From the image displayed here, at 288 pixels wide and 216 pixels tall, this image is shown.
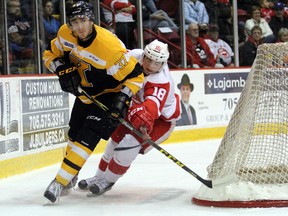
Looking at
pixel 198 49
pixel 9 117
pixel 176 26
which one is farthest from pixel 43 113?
pixel 198 49

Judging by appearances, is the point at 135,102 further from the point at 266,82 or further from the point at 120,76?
the point at 266,82

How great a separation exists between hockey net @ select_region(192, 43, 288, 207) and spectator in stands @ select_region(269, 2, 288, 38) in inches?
218

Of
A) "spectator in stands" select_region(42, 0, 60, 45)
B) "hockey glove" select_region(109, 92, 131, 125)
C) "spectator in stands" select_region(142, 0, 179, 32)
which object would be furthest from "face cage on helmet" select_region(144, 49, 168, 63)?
"spectator in stands" select_region(142, 0, 179, 32)

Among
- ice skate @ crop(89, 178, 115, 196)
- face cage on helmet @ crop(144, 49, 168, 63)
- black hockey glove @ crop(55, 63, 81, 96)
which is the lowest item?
ice skate @ crop(89, 178, 115, 196)

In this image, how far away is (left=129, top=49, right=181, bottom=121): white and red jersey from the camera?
14.6 feet

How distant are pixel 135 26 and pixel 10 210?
4539 millimetres

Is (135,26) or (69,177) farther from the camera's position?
(135,26)

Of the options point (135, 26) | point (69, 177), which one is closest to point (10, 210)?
point (69, 177)

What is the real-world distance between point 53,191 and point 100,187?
447mm

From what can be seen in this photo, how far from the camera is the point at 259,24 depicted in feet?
32.9

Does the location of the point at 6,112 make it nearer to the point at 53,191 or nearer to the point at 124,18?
the point at 53,191

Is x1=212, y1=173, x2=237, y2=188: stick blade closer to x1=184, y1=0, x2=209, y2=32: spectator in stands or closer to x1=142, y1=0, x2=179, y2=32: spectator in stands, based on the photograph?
x1=142, y1=0, x2=179, y2=32: spectator in stands

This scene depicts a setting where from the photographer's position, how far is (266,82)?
4590 mm

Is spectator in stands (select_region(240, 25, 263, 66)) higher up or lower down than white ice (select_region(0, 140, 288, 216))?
higher up
